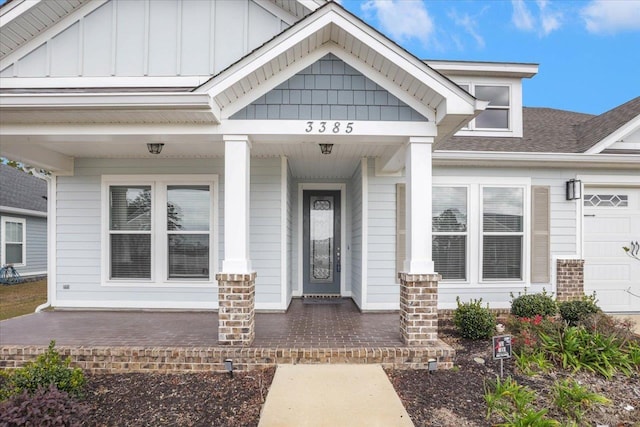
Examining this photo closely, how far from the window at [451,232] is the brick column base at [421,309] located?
239 cm

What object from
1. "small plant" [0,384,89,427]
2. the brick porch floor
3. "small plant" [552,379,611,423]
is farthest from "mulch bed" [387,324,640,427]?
"small plant" [0,384,89,427]

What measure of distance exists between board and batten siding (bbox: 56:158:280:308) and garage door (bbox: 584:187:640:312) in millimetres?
5871

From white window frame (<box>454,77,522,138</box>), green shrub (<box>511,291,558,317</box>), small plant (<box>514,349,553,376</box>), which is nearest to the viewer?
small plant (<box>514,349,553,376</box>)

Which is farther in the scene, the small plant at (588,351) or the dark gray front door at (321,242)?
the dark gray front door at (321,242)

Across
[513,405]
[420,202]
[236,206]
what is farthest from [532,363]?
[236,206]

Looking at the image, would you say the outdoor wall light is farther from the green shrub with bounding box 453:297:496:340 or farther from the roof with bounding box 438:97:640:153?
the roof with bounding box 438:97:640:153

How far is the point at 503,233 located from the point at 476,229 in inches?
20.5

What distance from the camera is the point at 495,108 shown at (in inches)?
301

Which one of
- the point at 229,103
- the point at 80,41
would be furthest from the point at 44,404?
the point at 80,41

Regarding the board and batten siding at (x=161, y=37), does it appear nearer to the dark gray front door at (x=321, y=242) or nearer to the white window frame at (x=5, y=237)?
the dark gray front door at (x=321, y=242)

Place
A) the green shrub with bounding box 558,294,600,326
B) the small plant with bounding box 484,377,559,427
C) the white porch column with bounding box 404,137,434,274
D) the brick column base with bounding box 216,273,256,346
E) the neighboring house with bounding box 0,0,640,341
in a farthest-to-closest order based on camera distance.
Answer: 1. the neighboring house with bounding box 0,0,640,341
2. the green shrub with bounding box 558,294,600,326
3. the white porch column with bounding box 404,137,434,274
4. the brick column base with bounding box 216,273,256,346
5. the small plant with bounding box 484,377,559,427

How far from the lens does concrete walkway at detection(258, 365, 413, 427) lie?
334cm

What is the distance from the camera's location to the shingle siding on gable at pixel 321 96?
15.4ft

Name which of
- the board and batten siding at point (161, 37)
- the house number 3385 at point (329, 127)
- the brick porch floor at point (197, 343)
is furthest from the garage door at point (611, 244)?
the board and batten siding at point (161, 37)
